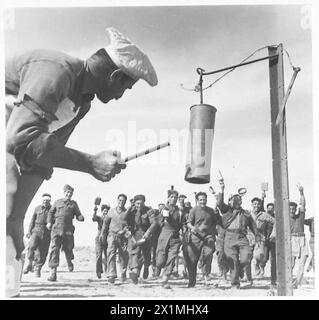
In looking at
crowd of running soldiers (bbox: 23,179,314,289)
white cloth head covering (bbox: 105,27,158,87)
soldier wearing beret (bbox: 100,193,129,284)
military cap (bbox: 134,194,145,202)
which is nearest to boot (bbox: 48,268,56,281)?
crowd of running soldiers (bbox: 23,179,314,289)

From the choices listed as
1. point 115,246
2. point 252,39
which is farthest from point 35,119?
point 252,39

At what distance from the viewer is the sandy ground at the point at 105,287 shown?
8.41 m

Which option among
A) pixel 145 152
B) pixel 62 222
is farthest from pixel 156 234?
pixel 62 222

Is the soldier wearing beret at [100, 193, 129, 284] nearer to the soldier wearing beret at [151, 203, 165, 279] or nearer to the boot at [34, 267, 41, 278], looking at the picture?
the soldier wearing beret at [151, 203, 165, 279]

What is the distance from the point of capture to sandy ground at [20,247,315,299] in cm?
841

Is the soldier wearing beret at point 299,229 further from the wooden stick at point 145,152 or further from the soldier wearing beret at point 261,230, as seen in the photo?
the wooden stick at point 145,152

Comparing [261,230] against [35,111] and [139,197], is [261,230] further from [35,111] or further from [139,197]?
[35,111]

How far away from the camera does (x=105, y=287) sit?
27.7ft

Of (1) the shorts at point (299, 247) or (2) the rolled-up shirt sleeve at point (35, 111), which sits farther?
(1) the shorts at point (299, 247)

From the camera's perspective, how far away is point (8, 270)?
8500 mm

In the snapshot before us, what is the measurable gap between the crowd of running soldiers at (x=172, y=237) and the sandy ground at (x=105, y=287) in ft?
0.19

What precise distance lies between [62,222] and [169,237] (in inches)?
47.5

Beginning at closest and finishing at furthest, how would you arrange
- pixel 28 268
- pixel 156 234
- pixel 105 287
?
pixel 105 287 → pixel 28 268 → pixel 156 234

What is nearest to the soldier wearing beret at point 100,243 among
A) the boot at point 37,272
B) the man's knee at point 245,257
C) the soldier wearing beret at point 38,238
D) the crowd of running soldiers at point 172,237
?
the crowd of running soldiers at point 172,237
